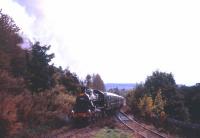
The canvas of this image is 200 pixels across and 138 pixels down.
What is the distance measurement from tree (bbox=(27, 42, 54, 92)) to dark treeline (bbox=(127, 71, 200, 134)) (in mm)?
14593

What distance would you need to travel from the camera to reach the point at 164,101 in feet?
187

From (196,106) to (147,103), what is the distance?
15.0 metres

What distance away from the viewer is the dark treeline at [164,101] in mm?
54250

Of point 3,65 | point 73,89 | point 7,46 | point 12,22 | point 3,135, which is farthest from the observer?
point 73,89

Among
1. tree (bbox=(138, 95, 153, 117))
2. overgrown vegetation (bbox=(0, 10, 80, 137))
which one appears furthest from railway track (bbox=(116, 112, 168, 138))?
tree (bbox=(138, 95, 153, 117))

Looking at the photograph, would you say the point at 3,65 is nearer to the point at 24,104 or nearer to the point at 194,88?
the point at 24,104

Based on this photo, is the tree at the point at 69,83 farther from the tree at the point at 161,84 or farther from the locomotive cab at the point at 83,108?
the locomotive cab at the point at 83,108

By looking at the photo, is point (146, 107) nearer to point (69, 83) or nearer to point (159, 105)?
point (159, 105)

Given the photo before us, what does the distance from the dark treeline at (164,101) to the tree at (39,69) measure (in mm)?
14593

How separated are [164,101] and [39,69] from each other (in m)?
23.4

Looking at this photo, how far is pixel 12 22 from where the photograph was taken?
4006 centimetres

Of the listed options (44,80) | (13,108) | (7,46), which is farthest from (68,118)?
(13,108)

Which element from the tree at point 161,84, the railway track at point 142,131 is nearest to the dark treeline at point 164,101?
the tree at point 161,84

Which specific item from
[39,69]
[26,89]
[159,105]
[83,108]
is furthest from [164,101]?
[26,89]
